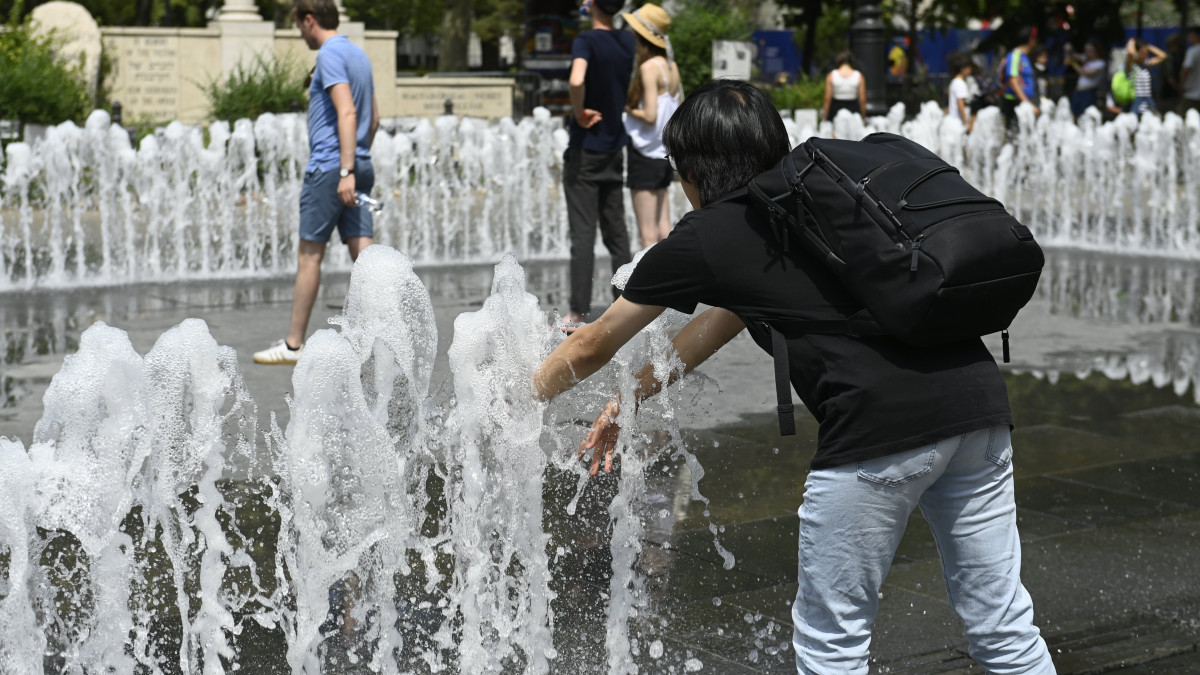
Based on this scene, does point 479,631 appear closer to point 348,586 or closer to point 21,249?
point 348,586

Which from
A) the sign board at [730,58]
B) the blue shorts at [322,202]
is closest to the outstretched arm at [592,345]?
the blue shorts at [322,202]

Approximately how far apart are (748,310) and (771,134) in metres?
0.36

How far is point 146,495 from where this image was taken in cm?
362

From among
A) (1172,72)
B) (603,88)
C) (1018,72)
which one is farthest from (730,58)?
(1172,72)

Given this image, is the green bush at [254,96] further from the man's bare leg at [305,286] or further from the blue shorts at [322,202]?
the man's bare leg at [305,286]

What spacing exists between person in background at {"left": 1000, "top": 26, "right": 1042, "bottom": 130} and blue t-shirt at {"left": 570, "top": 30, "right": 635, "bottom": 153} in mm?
11690

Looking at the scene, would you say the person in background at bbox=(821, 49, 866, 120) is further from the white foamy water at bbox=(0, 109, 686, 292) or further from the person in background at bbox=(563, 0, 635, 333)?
the person in background at bbox=(563, 0, 635, 333)

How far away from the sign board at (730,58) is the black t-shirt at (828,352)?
1220cm

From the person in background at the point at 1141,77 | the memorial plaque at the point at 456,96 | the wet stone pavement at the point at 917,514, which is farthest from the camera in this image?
the memorial plaque at the point at 456,96

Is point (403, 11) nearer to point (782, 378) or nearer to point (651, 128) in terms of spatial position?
point (651, 128)

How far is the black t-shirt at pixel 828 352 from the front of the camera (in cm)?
260

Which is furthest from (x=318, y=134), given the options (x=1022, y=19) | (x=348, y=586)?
(x=1022, y=19)

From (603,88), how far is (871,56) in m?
8.51

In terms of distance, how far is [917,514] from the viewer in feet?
17.0
